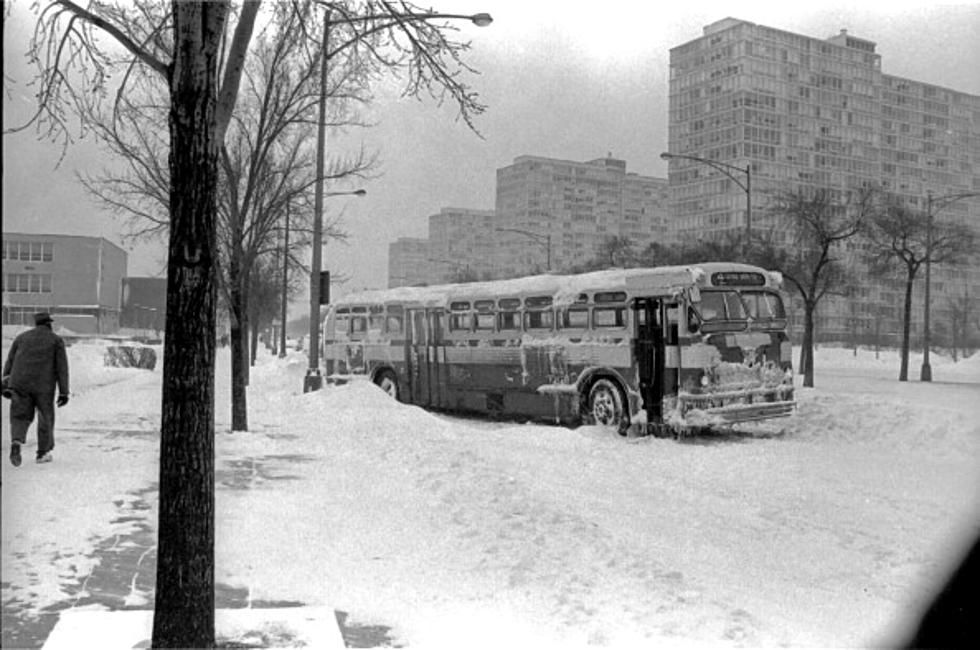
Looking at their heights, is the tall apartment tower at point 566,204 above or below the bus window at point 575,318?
above

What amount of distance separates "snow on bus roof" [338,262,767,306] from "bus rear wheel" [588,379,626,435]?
2.89ft

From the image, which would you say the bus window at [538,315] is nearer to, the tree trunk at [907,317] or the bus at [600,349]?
the bus at [600,349]

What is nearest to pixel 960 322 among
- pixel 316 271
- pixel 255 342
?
pixel 316 271

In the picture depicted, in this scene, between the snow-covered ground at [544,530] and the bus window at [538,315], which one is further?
the bus window at [538,315]

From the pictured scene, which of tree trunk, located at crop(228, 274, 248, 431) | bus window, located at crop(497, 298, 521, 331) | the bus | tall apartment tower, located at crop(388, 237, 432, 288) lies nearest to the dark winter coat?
tall apartment tower, located at crop(388, 237, 432, 288)

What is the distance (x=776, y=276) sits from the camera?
21.2ft

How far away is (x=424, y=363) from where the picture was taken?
7816mm

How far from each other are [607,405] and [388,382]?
218 centimetres

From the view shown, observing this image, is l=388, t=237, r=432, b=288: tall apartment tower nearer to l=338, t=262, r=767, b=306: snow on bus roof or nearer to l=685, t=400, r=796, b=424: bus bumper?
l=338, t=262, r=767, b=306: snow on bus roof

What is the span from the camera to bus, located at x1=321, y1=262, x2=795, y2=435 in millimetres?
6848

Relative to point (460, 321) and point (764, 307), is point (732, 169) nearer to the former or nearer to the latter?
point (764, 307)

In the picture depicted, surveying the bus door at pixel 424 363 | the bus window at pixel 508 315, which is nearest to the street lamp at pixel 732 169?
the bus window at pixel 508 315

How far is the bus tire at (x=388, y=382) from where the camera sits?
802 centimetres

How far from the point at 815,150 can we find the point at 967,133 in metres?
0.48
